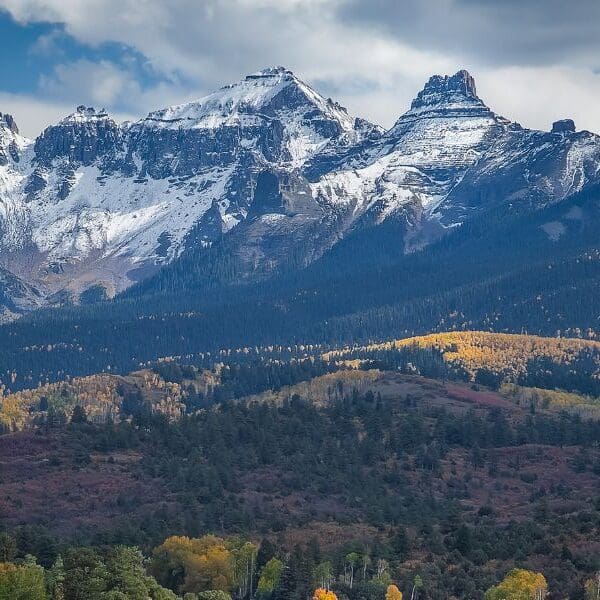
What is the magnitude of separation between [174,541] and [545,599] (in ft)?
155

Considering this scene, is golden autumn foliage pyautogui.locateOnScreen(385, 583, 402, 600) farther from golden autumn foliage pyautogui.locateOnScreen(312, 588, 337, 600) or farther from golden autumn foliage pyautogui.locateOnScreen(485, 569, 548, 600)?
golden autumn foliage pyautogui.locateOnScreen(485, 569, 548, 600)

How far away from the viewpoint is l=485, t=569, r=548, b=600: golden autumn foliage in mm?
156125

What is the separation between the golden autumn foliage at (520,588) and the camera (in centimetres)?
15612

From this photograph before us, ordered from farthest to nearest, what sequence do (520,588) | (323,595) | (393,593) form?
(393,593) → (323,595) → (520,588)

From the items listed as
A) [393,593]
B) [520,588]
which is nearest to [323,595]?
[393,593]

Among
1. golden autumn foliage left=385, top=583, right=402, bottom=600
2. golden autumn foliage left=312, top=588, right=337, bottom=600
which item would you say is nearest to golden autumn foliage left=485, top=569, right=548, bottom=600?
golden autumn foliage left=385, top=583, right=402, bottom=600

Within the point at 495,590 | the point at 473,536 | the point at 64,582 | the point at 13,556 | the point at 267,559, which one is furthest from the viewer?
the point at 473,536

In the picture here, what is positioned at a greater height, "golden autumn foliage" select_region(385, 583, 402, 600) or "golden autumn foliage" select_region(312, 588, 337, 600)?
"golden autumn foliage" select_region(312, 588, 337, 600)

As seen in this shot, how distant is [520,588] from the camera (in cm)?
15788

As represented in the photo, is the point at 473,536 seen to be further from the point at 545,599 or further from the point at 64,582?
the point at 64,582

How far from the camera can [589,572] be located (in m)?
173

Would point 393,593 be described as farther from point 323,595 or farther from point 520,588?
point 520,588

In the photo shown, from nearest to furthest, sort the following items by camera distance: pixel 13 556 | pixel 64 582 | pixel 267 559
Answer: pixel 64 582 < pixel 13 556 < pixel 267 559

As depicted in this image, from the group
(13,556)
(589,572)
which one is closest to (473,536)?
(589,572)
